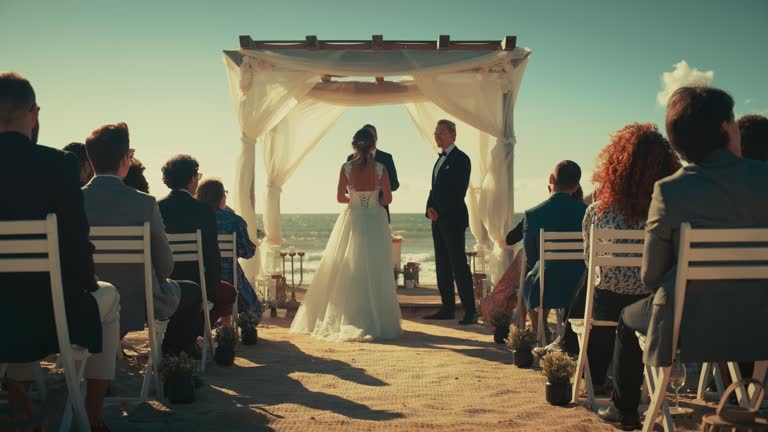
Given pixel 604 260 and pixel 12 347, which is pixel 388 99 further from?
pixel 12 347

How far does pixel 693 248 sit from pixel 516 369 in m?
2.48

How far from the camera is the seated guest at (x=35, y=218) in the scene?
2.39 m

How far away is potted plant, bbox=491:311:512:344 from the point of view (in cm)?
568

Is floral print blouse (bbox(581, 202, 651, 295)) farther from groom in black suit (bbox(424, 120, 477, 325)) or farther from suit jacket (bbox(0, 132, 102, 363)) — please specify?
groom in black suit (bbox(424, 120, 477, 325))

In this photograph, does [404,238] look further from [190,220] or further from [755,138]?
[755,138]

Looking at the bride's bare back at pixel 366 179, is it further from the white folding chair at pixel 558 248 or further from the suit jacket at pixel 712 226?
the suit jacket at pixel 712 226

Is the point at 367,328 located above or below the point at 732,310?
below

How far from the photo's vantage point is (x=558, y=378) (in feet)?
11.7

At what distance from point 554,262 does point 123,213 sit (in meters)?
2.75

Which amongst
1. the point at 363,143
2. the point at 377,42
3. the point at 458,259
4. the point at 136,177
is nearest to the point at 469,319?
the point at 458,259

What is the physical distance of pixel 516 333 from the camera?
4691 millimetres

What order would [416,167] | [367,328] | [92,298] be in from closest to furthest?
[92,298] < [367,328] < [416,167]

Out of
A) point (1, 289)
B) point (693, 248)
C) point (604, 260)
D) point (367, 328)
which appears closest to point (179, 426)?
point (1, 289)

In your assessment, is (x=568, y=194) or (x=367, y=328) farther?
(x=367, y=328)
